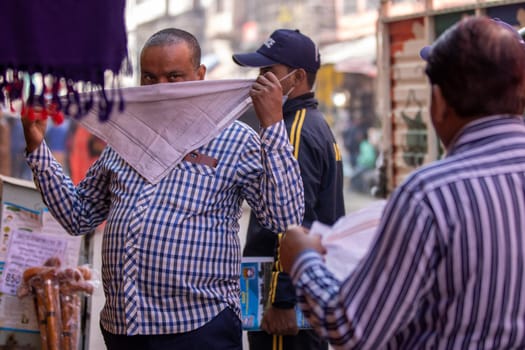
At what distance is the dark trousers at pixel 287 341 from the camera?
3.83 metres

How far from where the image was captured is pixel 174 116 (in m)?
3.22

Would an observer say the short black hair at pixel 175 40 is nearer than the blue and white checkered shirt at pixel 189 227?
No

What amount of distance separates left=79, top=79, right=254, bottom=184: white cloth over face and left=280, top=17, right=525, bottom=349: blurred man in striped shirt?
3.87ft

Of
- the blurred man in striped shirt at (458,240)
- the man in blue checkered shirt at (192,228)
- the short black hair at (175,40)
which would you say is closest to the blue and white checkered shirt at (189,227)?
the man in blue checkered shirt at (192,228)

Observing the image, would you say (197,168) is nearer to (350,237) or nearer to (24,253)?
(350,237)

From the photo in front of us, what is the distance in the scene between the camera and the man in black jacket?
3711mm

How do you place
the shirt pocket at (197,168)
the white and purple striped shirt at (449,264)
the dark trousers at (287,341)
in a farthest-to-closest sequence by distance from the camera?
the dark trousers at (287,341)
the shirt pocket at (197,168)
the white and purple striped shirt at (449,264)

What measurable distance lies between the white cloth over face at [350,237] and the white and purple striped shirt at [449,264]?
15cm

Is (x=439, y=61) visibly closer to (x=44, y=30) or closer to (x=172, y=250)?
(x=44, y=30)

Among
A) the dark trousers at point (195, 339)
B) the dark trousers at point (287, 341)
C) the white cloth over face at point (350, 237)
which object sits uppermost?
the white cloth over face at point (350, 237)

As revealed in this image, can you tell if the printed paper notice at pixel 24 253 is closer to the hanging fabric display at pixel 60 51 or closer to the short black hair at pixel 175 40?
the short black hair at pixel 175 40

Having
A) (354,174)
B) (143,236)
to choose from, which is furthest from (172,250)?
(354,174)

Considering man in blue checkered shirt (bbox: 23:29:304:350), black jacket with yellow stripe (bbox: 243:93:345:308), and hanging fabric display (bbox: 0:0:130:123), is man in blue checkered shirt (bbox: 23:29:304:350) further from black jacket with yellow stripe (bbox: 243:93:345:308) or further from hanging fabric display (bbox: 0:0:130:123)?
hanging fabric display (bbox: 0:0:130:123)

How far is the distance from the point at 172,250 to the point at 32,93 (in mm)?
906
